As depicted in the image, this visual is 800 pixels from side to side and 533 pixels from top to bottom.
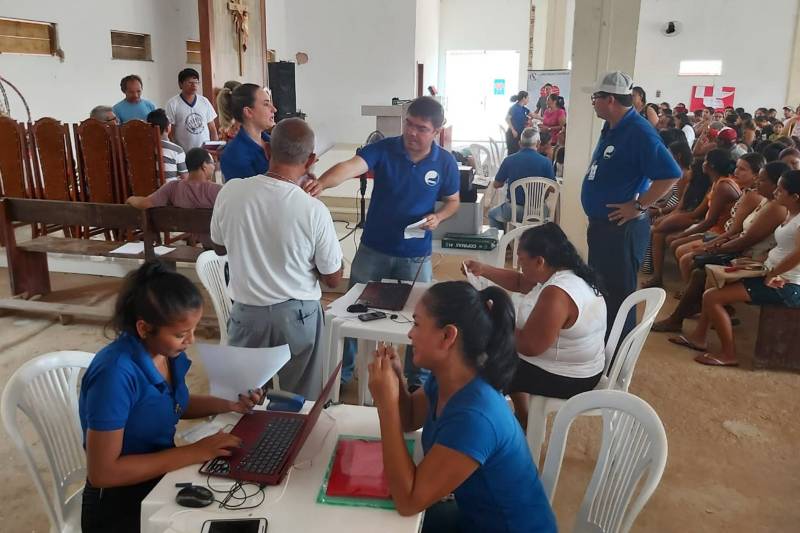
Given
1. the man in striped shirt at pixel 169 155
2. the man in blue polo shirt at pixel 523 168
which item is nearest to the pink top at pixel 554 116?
the man in blue polo shirt at pixel 523 168

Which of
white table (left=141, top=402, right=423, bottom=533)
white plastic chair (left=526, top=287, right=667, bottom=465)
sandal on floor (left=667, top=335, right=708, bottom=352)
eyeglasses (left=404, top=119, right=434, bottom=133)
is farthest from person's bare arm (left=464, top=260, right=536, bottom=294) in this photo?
sandal on floor (left=667, top=335, right=708, bottom=352)

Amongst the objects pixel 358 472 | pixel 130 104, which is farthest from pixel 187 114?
pixel 358 472

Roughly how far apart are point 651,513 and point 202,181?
3.10 m

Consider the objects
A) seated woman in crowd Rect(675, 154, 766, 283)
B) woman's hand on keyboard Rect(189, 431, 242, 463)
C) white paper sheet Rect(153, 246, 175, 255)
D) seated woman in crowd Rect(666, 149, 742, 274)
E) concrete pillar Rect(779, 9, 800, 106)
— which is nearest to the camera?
woman's hand on keyboard Rect(189, 431, 242, 463)

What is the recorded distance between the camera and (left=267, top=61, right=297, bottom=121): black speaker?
9.66 m

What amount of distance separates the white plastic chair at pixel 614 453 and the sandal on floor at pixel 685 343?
273 cm

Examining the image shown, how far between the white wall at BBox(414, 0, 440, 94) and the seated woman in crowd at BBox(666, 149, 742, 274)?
7587 mm

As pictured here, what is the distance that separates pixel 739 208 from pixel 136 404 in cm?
448

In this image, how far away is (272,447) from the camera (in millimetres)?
1629

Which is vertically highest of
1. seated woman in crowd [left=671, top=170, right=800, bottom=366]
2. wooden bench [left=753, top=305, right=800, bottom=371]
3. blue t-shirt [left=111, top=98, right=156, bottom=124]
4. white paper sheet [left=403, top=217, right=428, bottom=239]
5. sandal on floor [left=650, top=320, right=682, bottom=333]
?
blue t-shirt [left=111, top=98, right=156, bottom=124]

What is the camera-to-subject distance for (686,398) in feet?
11.7

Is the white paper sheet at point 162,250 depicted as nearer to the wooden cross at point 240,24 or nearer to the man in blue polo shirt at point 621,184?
the man in blue polo shirt at point 621,184

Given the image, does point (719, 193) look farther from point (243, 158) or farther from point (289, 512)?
point (289, 512)

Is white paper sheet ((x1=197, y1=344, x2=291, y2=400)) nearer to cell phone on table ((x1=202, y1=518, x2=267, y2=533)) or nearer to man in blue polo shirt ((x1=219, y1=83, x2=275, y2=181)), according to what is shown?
cell phone on table ((x1=202, y1=518, x2=267, y2=533))
